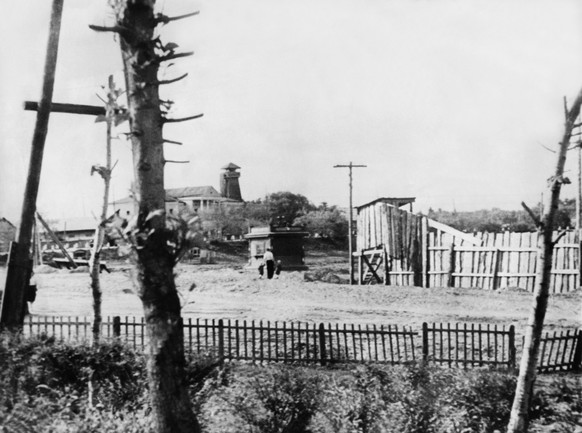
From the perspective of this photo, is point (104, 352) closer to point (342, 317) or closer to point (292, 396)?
point (292, 396)

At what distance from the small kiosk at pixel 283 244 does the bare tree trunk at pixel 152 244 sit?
25528 millimetres

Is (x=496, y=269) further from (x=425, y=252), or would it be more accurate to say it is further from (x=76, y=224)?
(x=76, y=224)

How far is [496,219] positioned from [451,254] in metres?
30.5

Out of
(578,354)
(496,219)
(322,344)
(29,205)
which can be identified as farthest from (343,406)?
(496,219)

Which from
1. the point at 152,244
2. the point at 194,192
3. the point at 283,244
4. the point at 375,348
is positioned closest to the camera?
the point at 152,244

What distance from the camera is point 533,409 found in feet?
22.1

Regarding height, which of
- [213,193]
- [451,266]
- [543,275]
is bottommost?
[451,266]

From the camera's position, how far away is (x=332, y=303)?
1833 cm

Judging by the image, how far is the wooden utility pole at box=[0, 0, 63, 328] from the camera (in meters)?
10.3

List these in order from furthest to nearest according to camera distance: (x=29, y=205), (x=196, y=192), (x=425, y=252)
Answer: (x=196, y=192) → (x=425, y=252) → (x=29, y=205)

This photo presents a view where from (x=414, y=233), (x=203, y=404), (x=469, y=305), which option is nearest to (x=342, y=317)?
(x=469, y=305)

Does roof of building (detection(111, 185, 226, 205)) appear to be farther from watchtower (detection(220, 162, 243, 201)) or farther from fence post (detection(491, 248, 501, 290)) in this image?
fence post (detection(491, 248, 501, 290))

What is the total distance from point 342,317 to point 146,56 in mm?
11608

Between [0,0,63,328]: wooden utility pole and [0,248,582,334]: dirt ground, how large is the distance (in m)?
2.45
